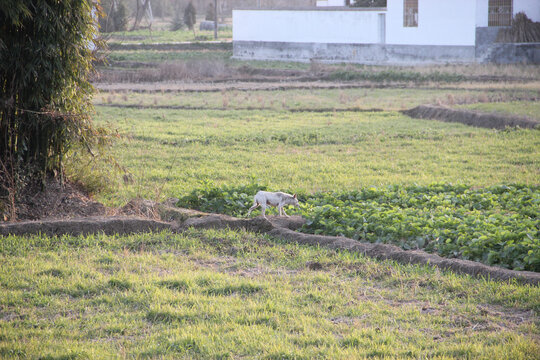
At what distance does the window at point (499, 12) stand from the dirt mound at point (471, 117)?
23.5 metres

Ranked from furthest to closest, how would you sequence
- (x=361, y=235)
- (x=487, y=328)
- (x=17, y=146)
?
1. (x=17, y=146)
2. (x=361, y=235)
3. (x=487, y=328)

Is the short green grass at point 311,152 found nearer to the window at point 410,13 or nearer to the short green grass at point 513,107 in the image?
the short green grass at point 513,107

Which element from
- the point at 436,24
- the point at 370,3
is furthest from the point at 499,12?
the point at 370,3

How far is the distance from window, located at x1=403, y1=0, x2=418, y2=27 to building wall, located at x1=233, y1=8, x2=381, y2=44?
7.32 feet

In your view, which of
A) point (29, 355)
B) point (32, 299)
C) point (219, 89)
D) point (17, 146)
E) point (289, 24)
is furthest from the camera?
point (289, 24)

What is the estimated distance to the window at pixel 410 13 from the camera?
4644 centimetres

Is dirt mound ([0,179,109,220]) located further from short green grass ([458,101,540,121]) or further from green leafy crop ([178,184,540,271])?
short green grass ([458,101,540,121])

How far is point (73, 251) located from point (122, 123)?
1403 cm

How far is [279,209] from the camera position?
30.0 ft

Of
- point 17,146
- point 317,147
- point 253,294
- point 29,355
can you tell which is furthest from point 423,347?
point 317,147

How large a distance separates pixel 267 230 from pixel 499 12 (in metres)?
40.6

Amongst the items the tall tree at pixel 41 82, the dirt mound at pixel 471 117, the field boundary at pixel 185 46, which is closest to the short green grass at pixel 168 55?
the field boundary at pixel 185 46

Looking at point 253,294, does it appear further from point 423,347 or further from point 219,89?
point 219,89

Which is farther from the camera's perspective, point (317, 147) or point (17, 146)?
point (317, 147)
